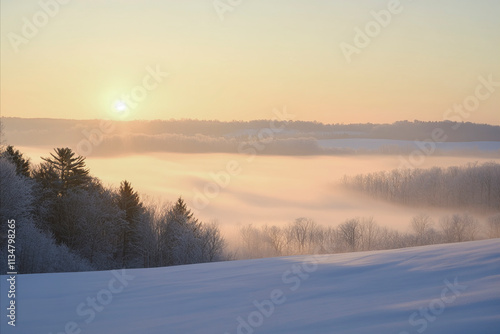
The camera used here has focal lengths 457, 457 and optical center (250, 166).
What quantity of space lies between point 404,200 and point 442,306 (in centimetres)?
12722

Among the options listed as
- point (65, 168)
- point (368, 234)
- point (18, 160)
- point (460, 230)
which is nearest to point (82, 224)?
point (65, 168)

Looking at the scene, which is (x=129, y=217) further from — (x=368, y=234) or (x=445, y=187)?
(x=445, y=187)

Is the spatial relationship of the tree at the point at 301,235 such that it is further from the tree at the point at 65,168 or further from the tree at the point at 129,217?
the tree at the point at 65,168

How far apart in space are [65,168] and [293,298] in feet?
109

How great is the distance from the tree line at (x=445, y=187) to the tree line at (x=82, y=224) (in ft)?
286

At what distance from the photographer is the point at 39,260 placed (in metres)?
27.1

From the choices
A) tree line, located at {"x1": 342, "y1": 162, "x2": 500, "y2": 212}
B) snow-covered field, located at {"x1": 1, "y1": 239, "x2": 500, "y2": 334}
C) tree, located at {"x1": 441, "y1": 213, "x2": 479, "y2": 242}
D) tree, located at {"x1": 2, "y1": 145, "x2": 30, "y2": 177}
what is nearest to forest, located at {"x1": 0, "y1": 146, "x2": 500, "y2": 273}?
tree, located at {"x1": 2, "y1": 145, "x2": 30, "y2": 177}

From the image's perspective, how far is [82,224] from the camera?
37844 mm

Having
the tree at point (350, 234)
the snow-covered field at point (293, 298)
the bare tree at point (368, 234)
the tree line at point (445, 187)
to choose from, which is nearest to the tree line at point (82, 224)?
the snow-covered field at point (293, 298)

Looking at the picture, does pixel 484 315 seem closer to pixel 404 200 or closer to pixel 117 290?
pixel 117 290

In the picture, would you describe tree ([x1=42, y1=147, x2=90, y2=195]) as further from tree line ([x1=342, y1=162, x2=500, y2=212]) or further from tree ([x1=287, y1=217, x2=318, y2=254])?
tree line ([x1=342, y1=162, x2=500, y2=212])

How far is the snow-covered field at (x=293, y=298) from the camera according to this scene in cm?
670

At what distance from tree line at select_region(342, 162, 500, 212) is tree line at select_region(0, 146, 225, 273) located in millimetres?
87034

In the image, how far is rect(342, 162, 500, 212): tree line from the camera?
362 feet
